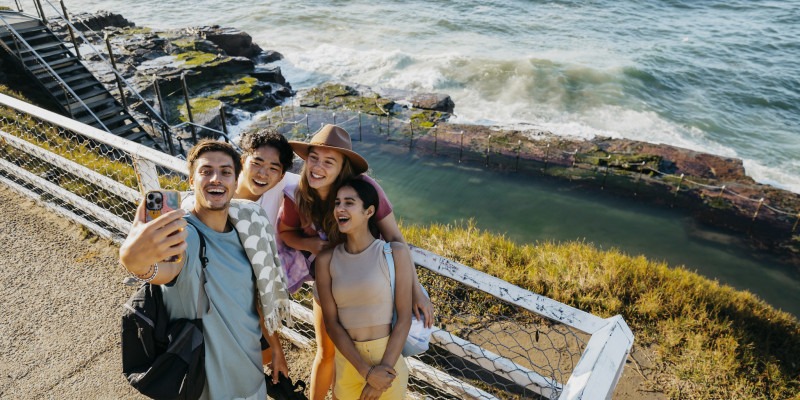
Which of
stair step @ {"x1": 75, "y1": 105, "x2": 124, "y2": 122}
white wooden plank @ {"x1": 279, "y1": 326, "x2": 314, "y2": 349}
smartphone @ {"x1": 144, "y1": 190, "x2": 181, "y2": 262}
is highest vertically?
smartphone @ {"x1": 144, "y1": 190, "x2": 181, "y2": 262}

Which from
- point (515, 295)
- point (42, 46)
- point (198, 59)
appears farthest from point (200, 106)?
point (515, 295)

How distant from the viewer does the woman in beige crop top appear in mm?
2357

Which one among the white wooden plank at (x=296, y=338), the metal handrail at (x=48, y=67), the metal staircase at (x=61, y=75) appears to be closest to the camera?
the white wooden plank at (x=296, y=338)

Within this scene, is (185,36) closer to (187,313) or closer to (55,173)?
(55,173)

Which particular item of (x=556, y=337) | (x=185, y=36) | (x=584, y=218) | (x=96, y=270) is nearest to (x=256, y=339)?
(x=96, y=270)

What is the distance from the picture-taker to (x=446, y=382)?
9.13 ft

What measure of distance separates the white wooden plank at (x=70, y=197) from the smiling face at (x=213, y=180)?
7.63 ft

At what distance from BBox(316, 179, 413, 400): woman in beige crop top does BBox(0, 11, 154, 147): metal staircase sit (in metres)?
9.91

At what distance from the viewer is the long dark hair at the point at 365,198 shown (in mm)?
2438

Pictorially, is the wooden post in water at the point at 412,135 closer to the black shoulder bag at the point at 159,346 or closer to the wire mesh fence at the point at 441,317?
the wire mesh fence at the point at 441,317

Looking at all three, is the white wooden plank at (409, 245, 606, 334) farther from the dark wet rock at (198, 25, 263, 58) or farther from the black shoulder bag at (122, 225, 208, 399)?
the dark wet rock at (198, 25, 263, 58)

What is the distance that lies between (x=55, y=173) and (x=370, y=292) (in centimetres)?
494

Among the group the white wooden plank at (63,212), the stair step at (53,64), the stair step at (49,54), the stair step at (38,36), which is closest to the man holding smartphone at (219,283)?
the white wooden plank at (63,212)

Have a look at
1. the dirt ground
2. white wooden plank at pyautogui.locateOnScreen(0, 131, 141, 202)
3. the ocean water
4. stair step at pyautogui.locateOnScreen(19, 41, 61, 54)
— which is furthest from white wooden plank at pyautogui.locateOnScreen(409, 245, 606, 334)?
the ocean water
